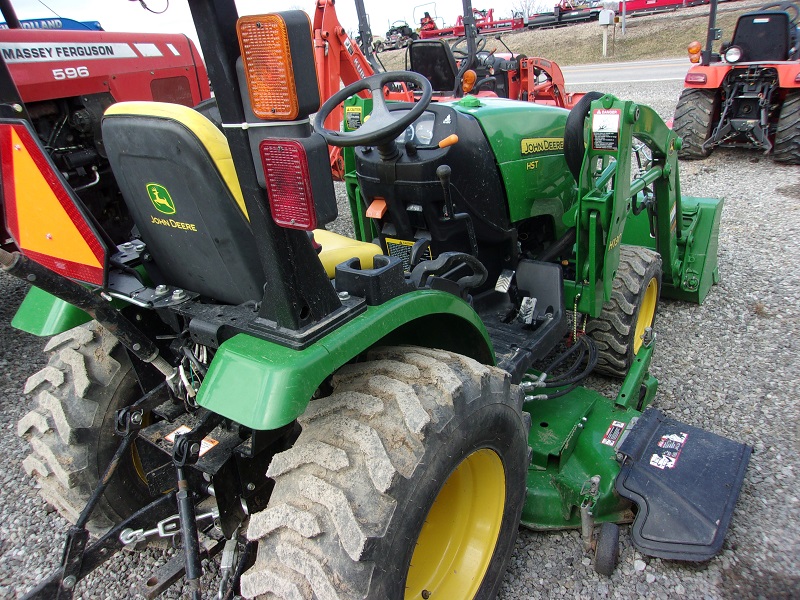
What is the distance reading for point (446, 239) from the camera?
277 cm

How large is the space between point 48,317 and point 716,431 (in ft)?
9.39

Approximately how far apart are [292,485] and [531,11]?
29.9 meters

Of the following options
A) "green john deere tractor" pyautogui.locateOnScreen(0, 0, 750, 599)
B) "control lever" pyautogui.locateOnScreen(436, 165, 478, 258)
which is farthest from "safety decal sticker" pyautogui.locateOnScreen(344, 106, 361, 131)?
"control lever" pyautogui.locateOnScreen(436, 165, 478, 258)

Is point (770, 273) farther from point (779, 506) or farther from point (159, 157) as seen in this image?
point (159, 157)

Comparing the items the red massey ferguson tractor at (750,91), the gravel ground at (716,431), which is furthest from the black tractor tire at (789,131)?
the gravel ground at (716,431)

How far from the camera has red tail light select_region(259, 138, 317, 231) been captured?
1141 millimetres

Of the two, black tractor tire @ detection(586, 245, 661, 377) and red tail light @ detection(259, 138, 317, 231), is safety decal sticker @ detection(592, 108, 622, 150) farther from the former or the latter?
red tail light @ detection(259, 138, 317, 231)

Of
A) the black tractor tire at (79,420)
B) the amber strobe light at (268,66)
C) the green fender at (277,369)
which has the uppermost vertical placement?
the amber strobe light at (268,66)

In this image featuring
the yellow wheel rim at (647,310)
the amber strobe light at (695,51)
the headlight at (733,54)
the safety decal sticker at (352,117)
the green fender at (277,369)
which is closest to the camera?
the green fender at (277,369)

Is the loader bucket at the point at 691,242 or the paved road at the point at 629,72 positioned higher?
the loader bucket at the point at 691,242

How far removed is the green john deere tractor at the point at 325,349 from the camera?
4.26 ft

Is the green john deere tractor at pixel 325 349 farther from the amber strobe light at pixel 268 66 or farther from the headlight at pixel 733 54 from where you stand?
the headlight at pixel 733 54

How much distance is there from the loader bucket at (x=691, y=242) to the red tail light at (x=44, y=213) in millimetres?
3226

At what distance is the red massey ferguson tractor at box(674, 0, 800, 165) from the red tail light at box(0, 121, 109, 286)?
7066 millimetres
